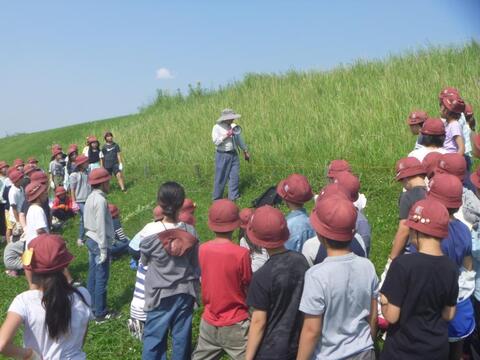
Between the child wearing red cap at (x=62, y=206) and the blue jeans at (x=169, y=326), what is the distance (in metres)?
8.37

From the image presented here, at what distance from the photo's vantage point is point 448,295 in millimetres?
3033

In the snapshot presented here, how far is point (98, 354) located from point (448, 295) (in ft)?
12.5

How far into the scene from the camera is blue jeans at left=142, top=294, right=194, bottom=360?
4.08 m

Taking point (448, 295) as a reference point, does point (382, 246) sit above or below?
below

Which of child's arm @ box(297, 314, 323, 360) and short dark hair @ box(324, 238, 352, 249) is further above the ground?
short dark hair @ box(324, 238, 352, 249)

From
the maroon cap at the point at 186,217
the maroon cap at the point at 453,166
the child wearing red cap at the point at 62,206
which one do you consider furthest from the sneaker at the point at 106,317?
the child wearing red cap at the point at 62,206

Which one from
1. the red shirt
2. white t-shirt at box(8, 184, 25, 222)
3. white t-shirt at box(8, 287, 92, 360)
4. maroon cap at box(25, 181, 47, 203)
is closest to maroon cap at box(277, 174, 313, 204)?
the red shirt

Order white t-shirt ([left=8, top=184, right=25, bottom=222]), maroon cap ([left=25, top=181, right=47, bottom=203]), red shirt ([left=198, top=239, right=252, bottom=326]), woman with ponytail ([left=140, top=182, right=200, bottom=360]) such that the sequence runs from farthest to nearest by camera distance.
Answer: white t-shirt ([left=8, top=184, right=25, bottom=222]), maroon cap ([left=25, top=181, right=47, bottom=203]), woman with ponytail ([left=140, top=182, right=200, bottom=360]), red shirt ([left=198, top=239, right=252, bottom=326])

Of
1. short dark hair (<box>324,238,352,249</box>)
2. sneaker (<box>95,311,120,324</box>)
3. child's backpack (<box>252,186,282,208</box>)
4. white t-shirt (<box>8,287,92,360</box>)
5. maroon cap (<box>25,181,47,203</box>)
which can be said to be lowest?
sneaker (<box>95,311,120,324</box>)

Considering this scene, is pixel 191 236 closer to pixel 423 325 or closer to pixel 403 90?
pixel 423 325

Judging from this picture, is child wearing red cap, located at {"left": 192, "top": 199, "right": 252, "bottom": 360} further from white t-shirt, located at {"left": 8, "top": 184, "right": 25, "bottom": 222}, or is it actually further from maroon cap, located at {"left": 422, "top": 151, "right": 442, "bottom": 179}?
white t-shirt, located at {"left": 8, "top": 184, "right": 25, "bottom": 222}

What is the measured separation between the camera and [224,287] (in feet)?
11.9

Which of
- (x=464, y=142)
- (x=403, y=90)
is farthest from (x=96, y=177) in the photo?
(x=403, y=90)

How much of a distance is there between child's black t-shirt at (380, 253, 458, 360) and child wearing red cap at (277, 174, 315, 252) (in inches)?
41.5
